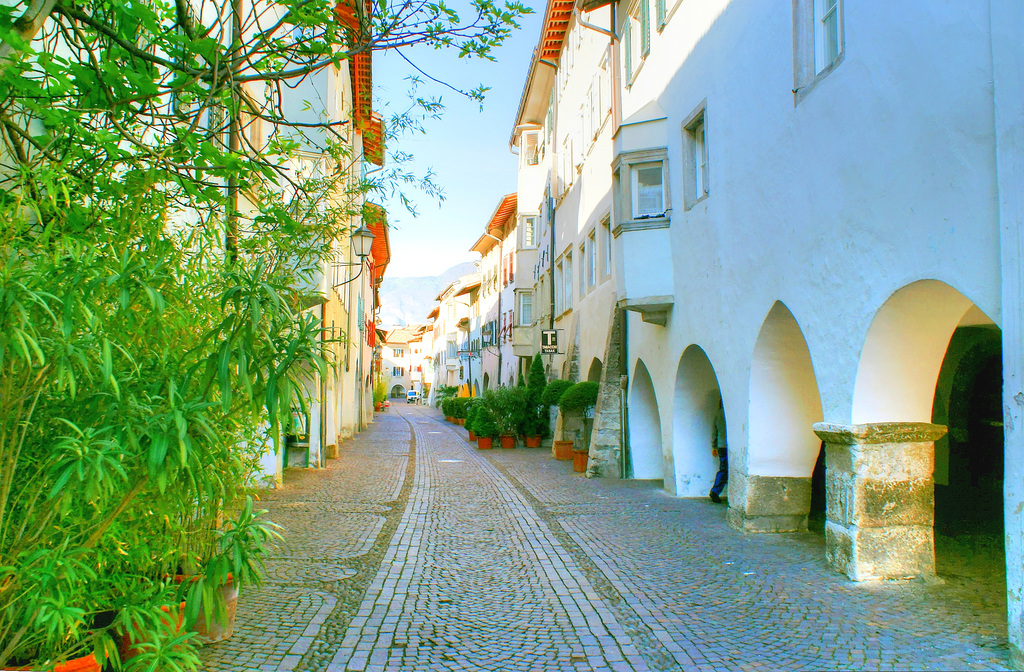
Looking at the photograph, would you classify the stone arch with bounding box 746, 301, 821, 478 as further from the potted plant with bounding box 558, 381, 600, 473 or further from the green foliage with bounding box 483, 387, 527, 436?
the green foliage with bounding box 483, 387, 527, 436

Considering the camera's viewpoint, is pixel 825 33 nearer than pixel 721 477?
Yes

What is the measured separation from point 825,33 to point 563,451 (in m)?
11.6

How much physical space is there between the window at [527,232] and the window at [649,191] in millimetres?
15237

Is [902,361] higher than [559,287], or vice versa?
[559,287]

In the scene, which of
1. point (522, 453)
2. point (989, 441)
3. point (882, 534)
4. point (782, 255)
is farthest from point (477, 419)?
point (882, 534)

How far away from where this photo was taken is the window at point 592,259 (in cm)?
1731

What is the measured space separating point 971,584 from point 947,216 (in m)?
2.97

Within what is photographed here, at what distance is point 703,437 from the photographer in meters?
11.8

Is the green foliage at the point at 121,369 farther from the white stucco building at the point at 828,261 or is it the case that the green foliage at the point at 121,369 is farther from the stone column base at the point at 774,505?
the stone column base at the point at 774,505

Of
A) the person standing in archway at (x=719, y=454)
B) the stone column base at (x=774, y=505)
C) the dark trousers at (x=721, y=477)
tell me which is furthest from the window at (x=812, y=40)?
the dark trousers at (x=721, y=477)

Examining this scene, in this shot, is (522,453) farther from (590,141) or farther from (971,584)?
(971,584)

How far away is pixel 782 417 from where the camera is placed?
894 cm

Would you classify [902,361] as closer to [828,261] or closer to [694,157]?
[828,261]

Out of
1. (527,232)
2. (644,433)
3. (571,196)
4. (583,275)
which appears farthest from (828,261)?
(527,232)
